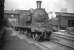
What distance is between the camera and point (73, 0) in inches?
118

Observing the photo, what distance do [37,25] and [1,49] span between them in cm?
271

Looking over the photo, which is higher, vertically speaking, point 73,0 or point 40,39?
point 73,0

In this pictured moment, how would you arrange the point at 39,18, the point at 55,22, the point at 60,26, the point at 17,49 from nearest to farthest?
the point at 17,49 < the point at 39,18 < the point at 60,26 < the point at 55,22

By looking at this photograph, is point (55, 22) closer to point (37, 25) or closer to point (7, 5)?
point (37, 25)

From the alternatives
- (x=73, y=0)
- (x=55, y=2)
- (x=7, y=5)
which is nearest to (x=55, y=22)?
(x=55, y=2)

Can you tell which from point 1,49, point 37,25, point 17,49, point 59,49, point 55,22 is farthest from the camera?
point 55,22

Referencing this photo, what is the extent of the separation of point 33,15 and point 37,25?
954 millimetres

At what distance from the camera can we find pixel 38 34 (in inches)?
214

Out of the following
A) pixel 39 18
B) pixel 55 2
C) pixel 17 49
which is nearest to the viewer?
pixel 17 49

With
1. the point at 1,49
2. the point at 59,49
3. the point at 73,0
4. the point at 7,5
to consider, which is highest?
the point at 73,0

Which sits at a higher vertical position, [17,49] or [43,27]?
[43,27]

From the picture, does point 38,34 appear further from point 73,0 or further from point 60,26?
point 60,26

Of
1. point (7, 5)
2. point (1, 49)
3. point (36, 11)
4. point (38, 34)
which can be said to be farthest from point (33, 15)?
point (1, 49)

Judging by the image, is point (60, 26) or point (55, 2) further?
point (60, 26)
